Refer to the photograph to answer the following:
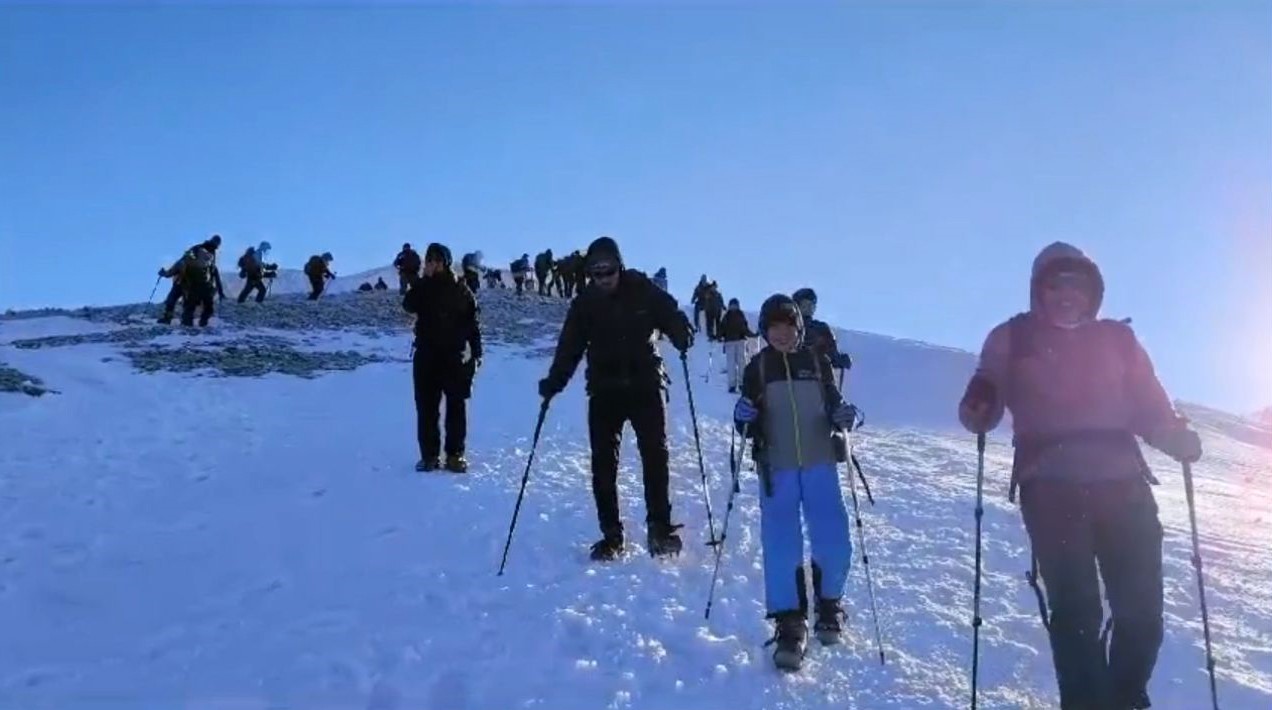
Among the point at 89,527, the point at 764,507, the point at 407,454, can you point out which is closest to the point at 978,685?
the point at 764,507

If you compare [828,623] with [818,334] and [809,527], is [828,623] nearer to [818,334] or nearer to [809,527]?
[809,527]

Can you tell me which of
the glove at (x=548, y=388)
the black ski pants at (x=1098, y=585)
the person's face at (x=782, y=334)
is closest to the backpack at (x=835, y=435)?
the person's face at (x=782, y=334)

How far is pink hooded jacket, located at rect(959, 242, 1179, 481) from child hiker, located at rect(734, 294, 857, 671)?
3.65 ft

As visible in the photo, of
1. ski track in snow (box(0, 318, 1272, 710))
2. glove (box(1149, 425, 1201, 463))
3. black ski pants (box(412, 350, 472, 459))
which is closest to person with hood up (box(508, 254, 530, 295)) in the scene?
ski track in snow (box(0, 318, 1272, 710))

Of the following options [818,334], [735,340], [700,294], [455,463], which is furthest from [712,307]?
[818,334]

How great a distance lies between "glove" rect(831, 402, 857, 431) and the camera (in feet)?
19.0

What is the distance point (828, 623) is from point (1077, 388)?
6.55 feet

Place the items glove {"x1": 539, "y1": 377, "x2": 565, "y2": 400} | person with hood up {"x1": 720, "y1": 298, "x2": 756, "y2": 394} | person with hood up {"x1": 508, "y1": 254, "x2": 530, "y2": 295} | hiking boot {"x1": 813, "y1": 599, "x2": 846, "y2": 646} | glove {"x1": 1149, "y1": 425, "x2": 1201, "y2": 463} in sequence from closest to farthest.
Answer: glove {"x1": 1149, "y1": 425, "x2": 1201, "y2": 463} → hiking boot {"x1": 813, "y1": 599, "x2": 846, "y2": 646} → glove {"x1": 539, "y1": 377, "x2": 565, "y2": 400} → person with hood up {"x1": 720, "y1": 298, "x2": 756, "y2": 394} → person with hood up {"x1": 508, "y1": 254, "x2": 530, "y2": 295}

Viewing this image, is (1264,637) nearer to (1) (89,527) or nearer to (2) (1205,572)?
(2) (1205,572)

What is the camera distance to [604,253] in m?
7.55

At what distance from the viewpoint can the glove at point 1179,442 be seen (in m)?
4.65

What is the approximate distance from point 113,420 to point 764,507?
1151 centimetres

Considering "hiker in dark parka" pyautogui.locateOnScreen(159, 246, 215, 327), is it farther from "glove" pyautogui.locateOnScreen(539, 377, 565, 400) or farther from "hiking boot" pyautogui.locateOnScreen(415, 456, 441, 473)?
"glove" pyautogui.locateOnScreen(539, 377, 565, 400)

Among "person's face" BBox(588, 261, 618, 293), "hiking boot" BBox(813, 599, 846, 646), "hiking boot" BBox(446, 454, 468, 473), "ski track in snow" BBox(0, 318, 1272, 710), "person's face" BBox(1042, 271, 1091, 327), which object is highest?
"person's face" BBox(588, 261, 618, 293)
